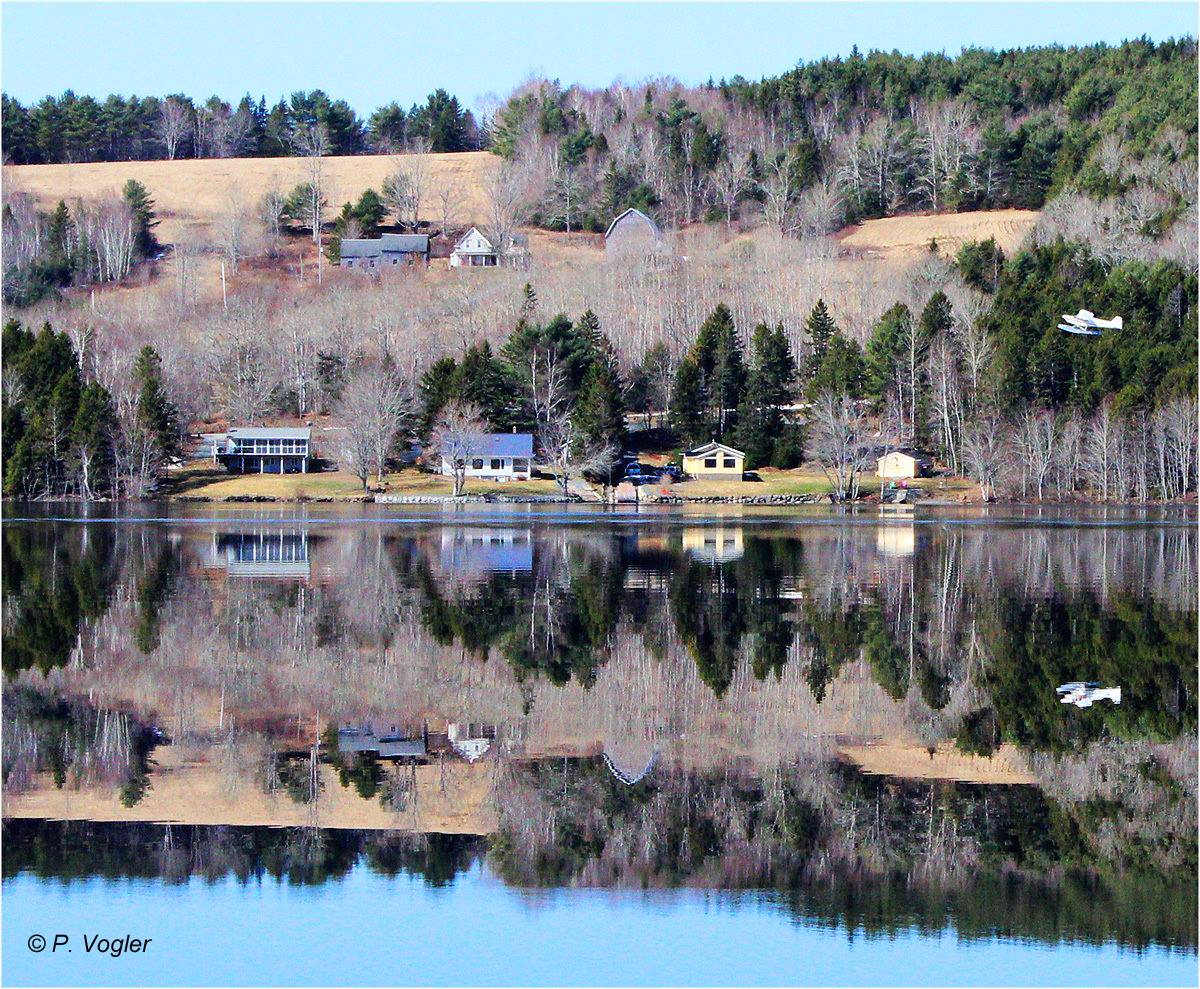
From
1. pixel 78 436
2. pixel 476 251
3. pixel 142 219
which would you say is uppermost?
pixel 142 219

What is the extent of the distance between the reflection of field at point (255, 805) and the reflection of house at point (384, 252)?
129156 millimetres

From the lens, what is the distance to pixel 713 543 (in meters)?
53.5

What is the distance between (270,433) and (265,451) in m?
1.68

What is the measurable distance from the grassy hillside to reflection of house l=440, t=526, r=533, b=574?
10347cm

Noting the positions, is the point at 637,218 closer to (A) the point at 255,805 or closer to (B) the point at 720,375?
(B) the point at 720,375

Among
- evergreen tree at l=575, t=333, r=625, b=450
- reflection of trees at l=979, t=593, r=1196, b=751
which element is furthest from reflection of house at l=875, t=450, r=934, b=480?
reflection of trees at l=979, t=593, r=1196, b=751

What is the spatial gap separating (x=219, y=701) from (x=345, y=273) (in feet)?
404

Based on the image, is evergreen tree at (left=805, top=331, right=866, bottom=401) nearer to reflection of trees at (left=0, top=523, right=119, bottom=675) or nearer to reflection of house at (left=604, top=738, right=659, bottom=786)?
reflection of trees at (left=0, top=523, right=119, bottom=675)

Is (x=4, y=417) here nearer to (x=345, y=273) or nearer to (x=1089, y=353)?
(x=345, y=273)

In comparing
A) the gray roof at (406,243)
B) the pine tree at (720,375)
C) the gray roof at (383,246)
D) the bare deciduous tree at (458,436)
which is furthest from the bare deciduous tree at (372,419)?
the gray roof at (406,243)

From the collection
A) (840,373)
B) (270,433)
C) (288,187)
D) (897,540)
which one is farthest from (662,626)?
(288,187)

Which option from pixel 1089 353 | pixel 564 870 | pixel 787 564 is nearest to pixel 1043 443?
pixel 1089 353

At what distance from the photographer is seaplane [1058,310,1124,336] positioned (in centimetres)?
9550

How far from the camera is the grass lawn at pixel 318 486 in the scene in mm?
93562
